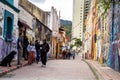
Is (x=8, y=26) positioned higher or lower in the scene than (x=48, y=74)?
higher

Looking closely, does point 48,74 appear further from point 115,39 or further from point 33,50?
point 33,50

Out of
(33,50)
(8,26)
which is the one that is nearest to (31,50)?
(33,50)

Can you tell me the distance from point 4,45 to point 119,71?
7.19 metres

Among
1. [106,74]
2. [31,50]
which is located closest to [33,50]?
[31,50]

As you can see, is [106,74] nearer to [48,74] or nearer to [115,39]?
[48,74]

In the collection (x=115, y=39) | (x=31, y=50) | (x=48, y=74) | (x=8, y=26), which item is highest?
(x=8, y=26)

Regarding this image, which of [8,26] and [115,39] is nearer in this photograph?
[115,39]

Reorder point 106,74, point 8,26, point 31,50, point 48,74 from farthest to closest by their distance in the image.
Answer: point 31,50 → point 8,26 → point 48,74 → point 106,74

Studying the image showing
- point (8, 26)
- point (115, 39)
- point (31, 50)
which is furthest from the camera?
point (31, 50)

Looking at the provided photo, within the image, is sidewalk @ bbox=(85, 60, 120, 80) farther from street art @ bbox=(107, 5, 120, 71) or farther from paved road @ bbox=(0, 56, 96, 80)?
street art @ bbox=(107, 5, 120, 71)

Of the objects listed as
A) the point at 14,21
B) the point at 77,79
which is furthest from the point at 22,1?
the point at 77,79

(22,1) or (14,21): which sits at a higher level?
(22,1)

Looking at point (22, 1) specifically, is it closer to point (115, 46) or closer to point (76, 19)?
point (115, 46)

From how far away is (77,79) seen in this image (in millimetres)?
15594
